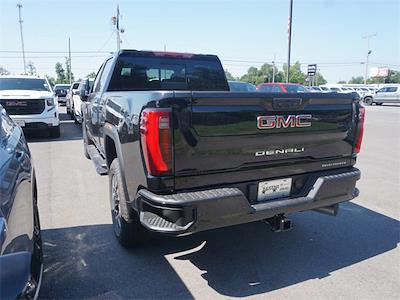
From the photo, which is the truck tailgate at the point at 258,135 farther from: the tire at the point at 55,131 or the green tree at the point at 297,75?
the green tree at the point at 297,75

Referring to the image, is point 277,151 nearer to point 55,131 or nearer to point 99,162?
point 99,162

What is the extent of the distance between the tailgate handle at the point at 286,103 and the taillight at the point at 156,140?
95 centimetres

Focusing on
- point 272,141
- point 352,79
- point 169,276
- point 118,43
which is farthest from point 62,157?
point 352,79

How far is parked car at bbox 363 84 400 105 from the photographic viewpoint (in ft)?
109

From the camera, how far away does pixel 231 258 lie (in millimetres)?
3639

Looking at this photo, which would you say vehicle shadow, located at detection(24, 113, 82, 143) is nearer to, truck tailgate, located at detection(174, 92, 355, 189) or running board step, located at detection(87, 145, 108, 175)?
running board step, located at detection(87, 145, 108, 175)

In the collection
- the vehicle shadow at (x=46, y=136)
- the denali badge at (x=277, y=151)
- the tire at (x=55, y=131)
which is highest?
the denali badge at (x=277, y=151)

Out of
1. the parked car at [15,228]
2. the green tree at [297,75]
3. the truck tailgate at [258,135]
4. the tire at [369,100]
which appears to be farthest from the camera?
the green tree at [297,75]

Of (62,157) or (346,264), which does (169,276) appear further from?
(62,157)

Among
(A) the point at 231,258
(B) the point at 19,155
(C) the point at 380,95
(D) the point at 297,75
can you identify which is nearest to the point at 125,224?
(A) the point at 231,258

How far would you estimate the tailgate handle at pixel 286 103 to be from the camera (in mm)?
3062

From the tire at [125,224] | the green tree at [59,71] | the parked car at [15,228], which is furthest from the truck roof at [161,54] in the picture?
the green tree at [59,71]

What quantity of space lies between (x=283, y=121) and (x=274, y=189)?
1.98 feet

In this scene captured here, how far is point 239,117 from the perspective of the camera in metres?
2.92
